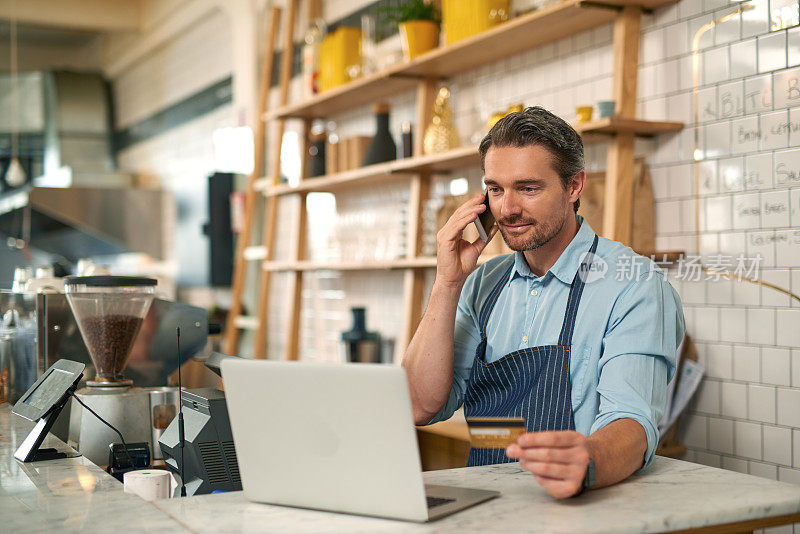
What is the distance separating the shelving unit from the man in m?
0.98

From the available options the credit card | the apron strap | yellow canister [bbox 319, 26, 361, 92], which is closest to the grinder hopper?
the apron strap

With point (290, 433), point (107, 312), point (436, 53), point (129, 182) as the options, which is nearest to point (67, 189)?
point (129, 182)

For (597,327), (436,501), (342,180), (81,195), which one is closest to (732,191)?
(597,327)

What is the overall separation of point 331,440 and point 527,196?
926 mm

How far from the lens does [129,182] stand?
852 centimetres

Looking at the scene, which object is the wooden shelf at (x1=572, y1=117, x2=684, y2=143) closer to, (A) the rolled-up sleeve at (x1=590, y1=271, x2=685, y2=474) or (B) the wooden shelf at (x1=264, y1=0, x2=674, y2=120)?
(B) the wooden shelf at (x1=264, y1=0, x2=674, y2=120)

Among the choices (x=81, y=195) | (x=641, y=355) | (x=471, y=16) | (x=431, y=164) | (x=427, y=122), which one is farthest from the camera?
(x=81, y=195)

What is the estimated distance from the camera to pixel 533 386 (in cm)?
212

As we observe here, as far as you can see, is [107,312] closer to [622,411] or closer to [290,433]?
[290,433]

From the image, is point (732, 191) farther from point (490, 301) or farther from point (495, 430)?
point (495, 430)

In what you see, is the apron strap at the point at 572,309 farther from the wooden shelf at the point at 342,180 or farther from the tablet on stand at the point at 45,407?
the wooden shelf at the point at 342,180

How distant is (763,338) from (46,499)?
2241 millimetres

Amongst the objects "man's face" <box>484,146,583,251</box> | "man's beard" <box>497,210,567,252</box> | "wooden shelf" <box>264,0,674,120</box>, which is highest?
"wooden shelf" <box>264,0,674,120</box>

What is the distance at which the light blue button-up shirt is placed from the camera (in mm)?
1868
